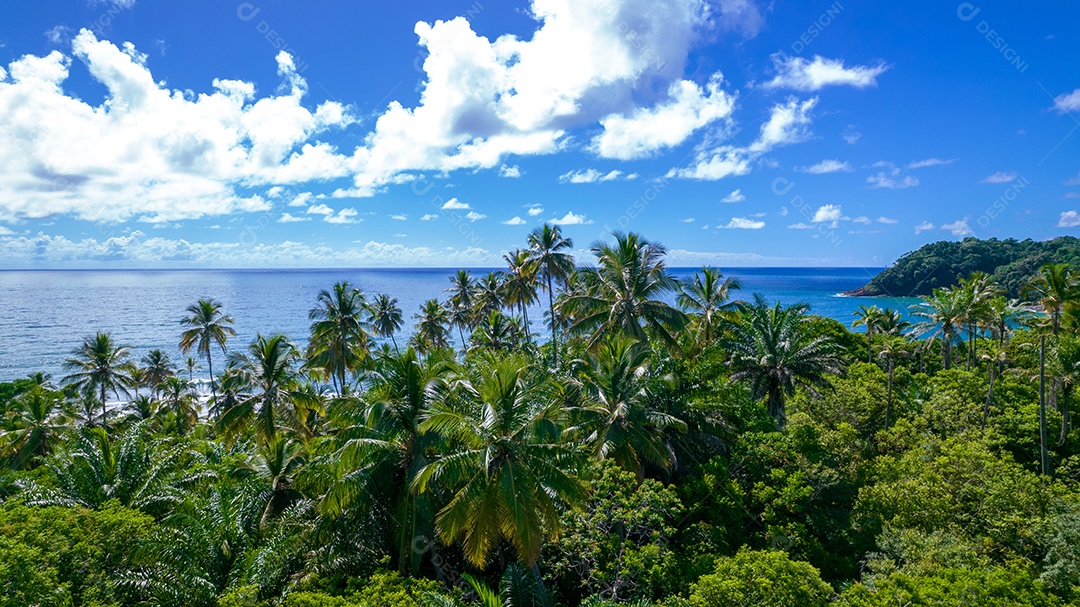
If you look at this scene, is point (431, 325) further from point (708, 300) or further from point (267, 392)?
point (708, 300)

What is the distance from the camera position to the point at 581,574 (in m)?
15.4

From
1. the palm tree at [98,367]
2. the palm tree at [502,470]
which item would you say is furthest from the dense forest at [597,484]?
the palm tree at [98,367]

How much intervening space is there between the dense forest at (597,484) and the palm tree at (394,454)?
67 millimetres

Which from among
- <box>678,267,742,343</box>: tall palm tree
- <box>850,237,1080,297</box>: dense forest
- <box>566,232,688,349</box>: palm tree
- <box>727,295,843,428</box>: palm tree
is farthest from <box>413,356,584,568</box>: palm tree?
<box>850,237,1080,297</box>: dense forest

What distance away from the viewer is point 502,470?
1264 centimetres

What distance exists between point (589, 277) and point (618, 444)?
10.6 m

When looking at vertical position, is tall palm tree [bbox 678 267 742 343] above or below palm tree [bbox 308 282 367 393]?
above

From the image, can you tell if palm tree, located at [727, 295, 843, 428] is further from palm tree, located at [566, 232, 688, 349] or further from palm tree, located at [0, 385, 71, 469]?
palm tree, located at [0, 385, 71, 469]

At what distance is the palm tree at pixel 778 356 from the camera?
23250 mm

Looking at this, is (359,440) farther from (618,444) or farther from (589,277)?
(589,277)

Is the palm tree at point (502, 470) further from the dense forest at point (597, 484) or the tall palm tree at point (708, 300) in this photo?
the tall palm tree at point (708, 300)

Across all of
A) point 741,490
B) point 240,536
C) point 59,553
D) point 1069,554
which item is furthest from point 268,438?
point 1069,554

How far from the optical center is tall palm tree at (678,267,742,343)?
29125mm

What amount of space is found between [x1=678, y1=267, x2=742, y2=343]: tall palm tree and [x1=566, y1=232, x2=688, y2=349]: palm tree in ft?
14.1
